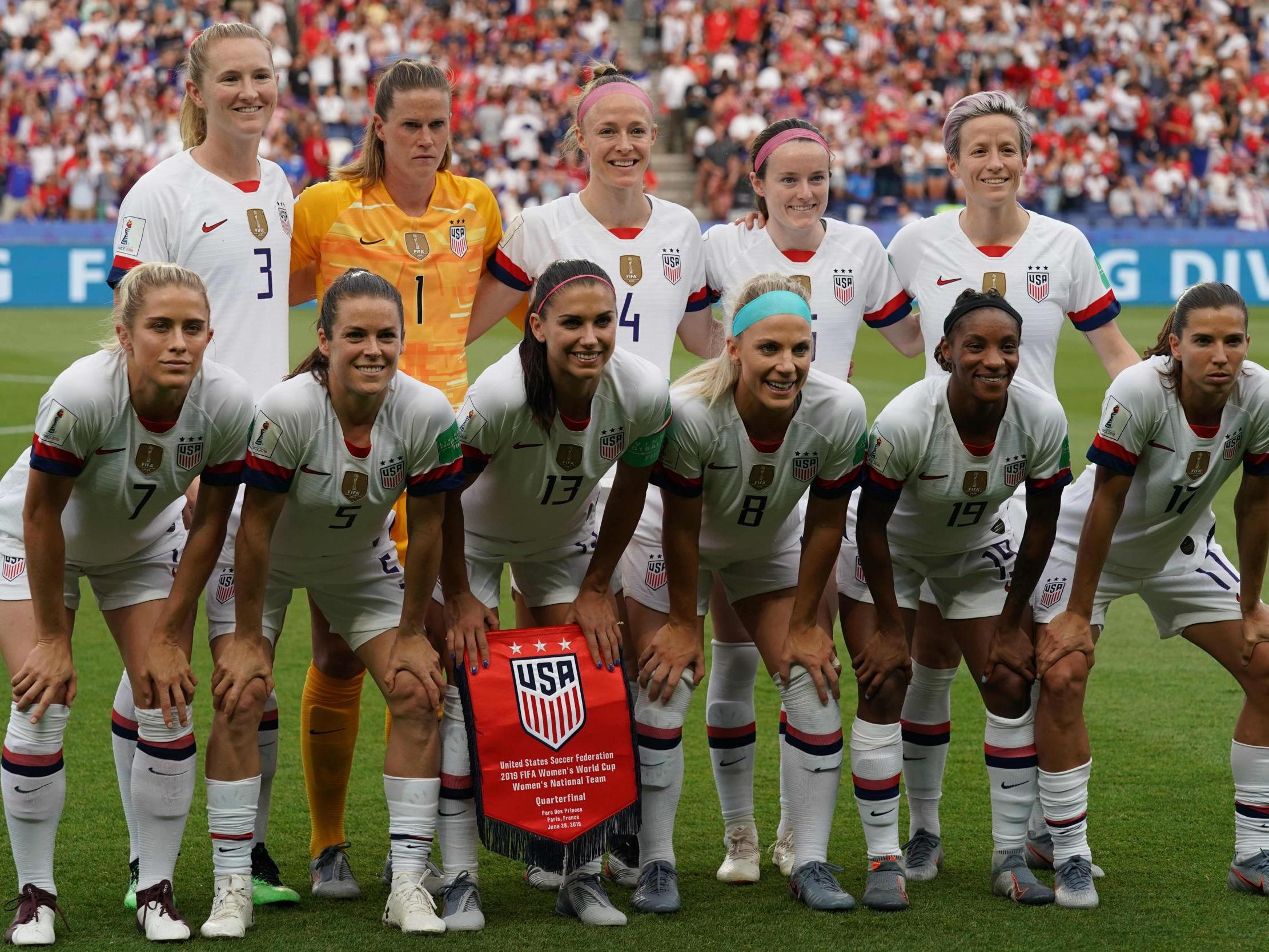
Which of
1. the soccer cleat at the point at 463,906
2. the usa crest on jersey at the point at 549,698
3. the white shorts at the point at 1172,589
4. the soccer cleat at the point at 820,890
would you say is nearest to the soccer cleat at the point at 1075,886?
the soccer cleat at the point at 820,890

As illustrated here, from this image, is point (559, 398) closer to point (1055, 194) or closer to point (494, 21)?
point (1055, 194)

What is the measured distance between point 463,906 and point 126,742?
3.90 ft

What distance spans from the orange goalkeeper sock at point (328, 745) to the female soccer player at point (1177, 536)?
86.6 inches

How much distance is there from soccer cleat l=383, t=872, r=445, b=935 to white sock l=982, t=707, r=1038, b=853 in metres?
1.76

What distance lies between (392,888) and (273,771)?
2.25ft

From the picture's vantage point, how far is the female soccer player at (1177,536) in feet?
15.7

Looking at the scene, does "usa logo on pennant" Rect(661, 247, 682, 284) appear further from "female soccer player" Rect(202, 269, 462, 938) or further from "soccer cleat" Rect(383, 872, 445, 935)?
"soccer cleat" Rect(383, 872, 445, 935)

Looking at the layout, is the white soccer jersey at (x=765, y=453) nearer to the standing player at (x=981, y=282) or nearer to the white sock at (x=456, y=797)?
the standing player at (x=981, y=282)

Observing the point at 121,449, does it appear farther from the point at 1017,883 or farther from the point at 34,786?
the point at 1017,883

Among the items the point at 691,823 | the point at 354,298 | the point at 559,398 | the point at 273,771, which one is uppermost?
the point at 354,298

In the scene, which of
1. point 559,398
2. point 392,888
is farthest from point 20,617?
point 559,398

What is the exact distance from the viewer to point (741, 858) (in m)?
5.16

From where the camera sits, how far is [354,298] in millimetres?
4473

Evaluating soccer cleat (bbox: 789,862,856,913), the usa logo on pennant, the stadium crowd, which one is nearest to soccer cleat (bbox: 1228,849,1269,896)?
soccer cleat (bbox: 789,862,856,913)
